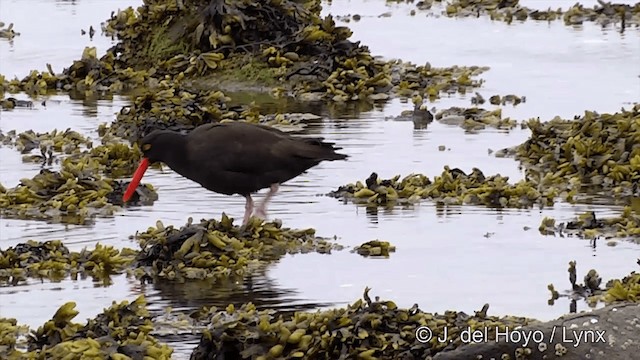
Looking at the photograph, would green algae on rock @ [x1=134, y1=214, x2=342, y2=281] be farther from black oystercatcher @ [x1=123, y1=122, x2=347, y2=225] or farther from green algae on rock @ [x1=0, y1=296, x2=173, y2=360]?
green algae on rock @ [x1=0, y1=296, x2=173, y2=360]

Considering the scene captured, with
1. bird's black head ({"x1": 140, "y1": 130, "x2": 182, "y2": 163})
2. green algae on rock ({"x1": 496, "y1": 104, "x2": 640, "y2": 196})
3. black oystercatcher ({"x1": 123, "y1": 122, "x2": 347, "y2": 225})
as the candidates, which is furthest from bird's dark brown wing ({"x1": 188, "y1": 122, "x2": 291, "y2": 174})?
green algae on rock ({"x1": 496, "y1": 104, "x2": 640, "y2": 196})

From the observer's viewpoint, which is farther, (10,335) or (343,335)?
(10,335)

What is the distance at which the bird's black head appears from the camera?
1003 centimetres

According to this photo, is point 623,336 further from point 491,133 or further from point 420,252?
point 491,133

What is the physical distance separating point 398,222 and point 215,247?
1587 millimetres

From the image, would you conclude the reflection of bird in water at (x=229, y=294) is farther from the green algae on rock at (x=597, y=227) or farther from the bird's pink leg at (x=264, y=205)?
the green algae on rock at (x=597, y=227)

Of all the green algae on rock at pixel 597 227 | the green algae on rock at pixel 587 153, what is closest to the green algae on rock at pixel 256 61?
the green algae on rock at pixel 587 153

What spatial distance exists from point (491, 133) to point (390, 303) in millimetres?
7060

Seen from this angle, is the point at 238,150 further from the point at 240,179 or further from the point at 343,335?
the point at 343,335

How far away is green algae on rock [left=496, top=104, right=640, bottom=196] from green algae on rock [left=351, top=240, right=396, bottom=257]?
7.95 ft

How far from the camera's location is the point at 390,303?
719 cm

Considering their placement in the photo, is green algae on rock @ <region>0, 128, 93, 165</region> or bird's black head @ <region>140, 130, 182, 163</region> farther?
green algae on rock @ <region>0, 128, 93, 165</region>

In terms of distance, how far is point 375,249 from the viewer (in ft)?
Result: 30.7

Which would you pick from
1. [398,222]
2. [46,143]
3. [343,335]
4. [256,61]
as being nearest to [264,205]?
[398,222]
